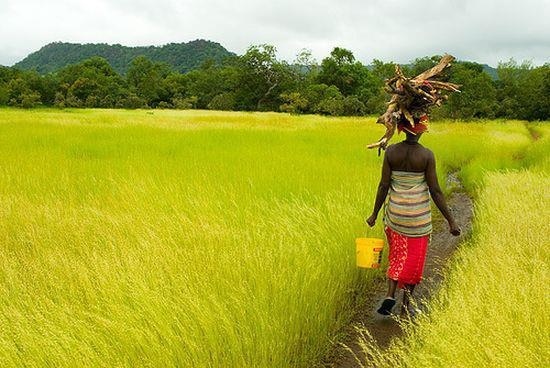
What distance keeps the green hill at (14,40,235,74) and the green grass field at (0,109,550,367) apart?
373ft

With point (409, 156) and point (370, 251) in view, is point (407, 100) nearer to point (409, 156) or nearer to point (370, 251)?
point (409, 156)

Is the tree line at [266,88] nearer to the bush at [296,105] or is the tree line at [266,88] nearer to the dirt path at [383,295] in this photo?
the bush at [296,105]

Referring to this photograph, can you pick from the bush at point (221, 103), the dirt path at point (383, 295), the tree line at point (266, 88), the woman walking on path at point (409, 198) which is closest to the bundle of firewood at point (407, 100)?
the woman walking on path at point (409, 198)

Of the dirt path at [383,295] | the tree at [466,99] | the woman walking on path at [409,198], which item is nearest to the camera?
the dirt path at [383,295]

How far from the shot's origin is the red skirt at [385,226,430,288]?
3.80 metres

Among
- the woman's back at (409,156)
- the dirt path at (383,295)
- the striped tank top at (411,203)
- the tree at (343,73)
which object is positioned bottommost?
the dirt path at (383,295)

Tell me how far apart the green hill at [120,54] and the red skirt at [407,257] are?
11659 centimetres

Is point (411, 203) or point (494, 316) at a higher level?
point (411, 203)

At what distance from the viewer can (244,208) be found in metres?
4.95

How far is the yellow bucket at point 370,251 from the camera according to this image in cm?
370

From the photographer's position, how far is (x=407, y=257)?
3818mm

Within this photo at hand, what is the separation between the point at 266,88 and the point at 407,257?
55.3 metres

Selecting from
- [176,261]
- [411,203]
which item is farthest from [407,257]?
[176,261]

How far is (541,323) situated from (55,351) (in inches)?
102
